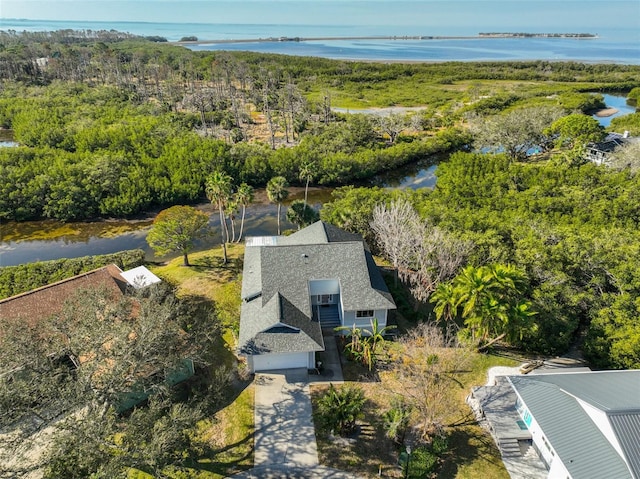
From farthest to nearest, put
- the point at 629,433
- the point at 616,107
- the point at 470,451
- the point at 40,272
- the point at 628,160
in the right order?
1. the point at 616,107
2. the point at 628,160
3. the point at 40,272
4. the point at 470,451
5. the point at 629,433

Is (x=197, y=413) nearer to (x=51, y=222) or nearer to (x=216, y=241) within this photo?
(x=216, y=241)

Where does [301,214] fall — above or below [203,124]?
below

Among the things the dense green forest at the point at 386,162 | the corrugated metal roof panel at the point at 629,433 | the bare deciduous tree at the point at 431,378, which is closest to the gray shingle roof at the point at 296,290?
the bare deciduous tree at the point at 431,378

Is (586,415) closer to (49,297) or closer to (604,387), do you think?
(604,387)

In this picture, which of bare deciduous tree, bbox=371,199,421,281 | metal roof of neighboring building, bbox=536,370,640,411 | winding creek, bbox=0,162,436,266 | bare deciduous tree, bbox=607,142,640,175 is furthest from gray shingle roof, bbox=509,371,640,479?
bare deciduous tree, bbox=607,142,640,175

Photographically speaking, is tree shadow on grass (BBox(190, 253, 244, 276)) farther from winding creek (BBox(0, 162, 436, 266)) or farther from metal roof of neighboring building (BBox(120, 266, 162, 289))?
metal roof of neighboring building (BBox(120, 266, 162, 289))

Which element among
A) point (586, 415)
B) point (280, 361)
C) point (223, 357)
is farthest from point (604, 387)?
point (223, 357)

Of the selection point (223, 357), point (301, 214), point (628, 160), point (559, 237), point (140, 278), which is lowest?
point (223, 357)
